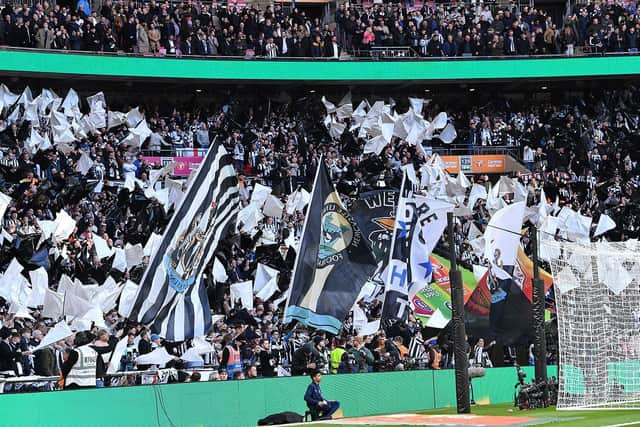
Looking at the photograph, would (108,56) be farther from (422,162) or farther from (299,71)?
(422,162)

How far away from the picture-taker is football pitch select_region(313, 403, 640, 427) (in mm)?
16969

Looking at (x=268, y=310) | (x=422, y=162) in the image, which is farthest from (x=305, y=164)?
(x=268, y=310)

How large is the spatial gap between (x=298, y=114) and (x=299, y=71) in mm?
1627

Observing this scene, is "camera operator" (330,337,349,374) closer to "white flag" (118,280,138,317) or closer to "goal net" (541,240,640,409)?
"white flag" (118,280,138,317)

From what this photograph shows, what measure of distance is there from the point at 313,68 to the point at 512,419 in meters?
21.9

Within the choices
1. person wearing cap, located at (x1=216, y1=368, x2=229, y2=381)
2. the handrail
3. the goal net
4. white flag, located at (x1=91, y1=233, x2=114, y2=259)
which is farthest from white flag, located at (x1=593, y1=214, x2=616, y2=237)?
person wearing cap, located at (x1=216, y1=368, x2=229, y2=381)

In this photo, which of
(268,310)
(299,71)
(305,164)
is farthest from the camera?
(299,71)

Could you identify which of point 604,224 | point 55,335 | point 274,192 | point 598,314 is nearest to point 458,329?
point 598,314

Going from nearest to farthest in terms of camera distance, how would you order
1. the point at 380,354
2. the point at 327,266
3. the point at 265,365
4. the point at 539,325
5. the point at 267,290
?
the point at 539,325 < the point at 327,266 < the point at 265,365 < the point at 380,354 < the point at 267,290

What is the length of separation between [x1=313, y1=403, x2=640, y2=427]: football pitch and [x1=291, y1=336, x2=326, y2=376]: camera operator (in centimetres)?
259

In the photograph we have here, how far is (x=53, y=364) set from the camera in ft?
69.7

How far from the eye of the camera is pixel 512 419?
18.0 meters

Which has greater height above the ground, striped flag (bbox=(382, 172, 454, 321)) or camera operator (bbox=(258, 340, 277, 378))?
striped flag (bbox=(382, 172, 454, 321))

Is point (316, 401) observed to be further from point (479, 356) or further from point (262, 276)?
point (262, 276)
